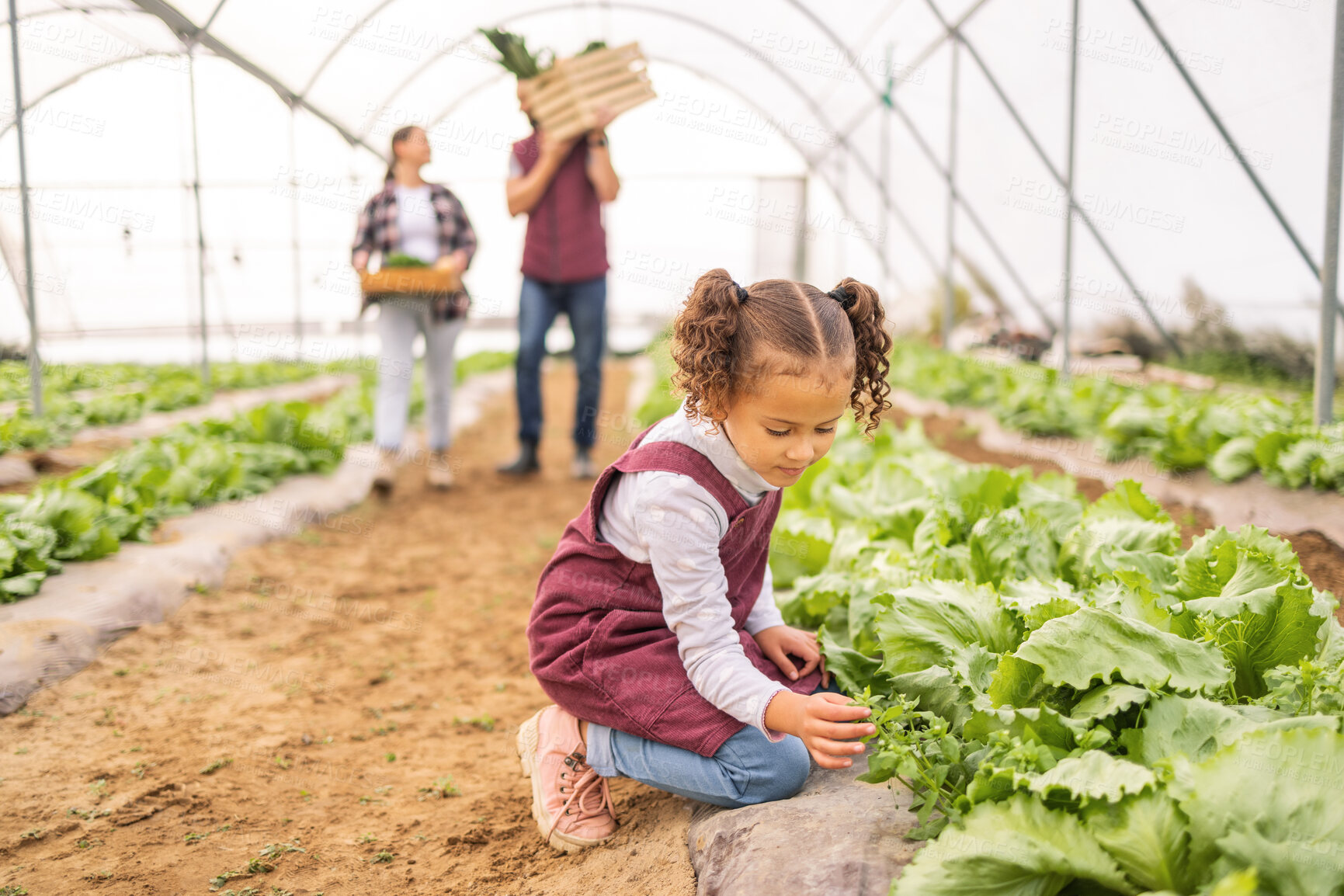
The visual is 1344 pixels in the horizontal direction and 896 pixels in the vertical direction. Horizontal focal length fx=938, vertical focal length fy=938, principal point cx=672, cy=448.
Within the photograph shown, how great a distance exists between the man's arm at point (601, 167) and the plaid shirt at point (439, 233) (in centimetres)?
72

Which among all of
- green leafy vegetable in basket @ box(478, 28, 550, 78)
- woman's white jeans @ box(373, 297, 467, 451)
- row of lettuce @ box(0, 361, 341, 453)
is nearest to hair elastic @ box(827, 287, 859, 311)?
woman's white jeans @ box(373, 297, 467, 451)

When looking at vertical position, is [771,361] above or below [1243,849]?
above

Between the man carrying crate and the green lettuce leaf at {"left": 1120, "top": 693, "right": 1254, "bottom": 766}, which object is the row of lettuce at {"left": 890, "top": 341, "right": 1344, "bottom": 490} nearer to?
the green lettuce leaf at {"left": 1120, "top": 693, "right": 1254, "bottom": 766}

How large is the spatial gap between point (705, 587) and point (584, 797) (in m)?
0.55

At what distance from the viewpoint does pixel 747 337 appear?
5.30ft

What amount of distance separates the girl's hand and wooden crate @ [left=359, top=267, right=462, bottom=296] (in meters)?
3.80

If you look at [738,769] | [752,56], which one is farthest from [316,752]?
[752,56]

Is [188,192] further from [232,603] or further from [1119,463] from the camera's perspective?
[1119,463]

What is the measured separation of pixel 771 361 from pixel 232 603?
257cm

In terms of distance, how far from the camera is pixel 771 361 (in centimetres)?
158

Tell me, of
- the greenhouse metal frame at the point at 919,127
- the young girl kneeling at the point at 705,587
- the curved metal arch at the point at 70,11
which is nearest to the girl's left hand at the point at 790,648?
the young girl kneeling at the point at 705,587

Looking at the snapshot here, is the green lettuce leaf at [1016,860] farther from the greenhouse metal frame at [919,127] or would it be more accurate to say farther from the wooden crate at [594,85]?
the wooden crate at [594,85]

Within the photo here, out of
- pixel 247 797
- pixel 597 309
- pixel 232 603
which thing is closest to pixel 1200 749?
pixel 247 797

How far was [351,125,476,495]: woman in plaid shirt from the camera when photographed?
4996 mm
